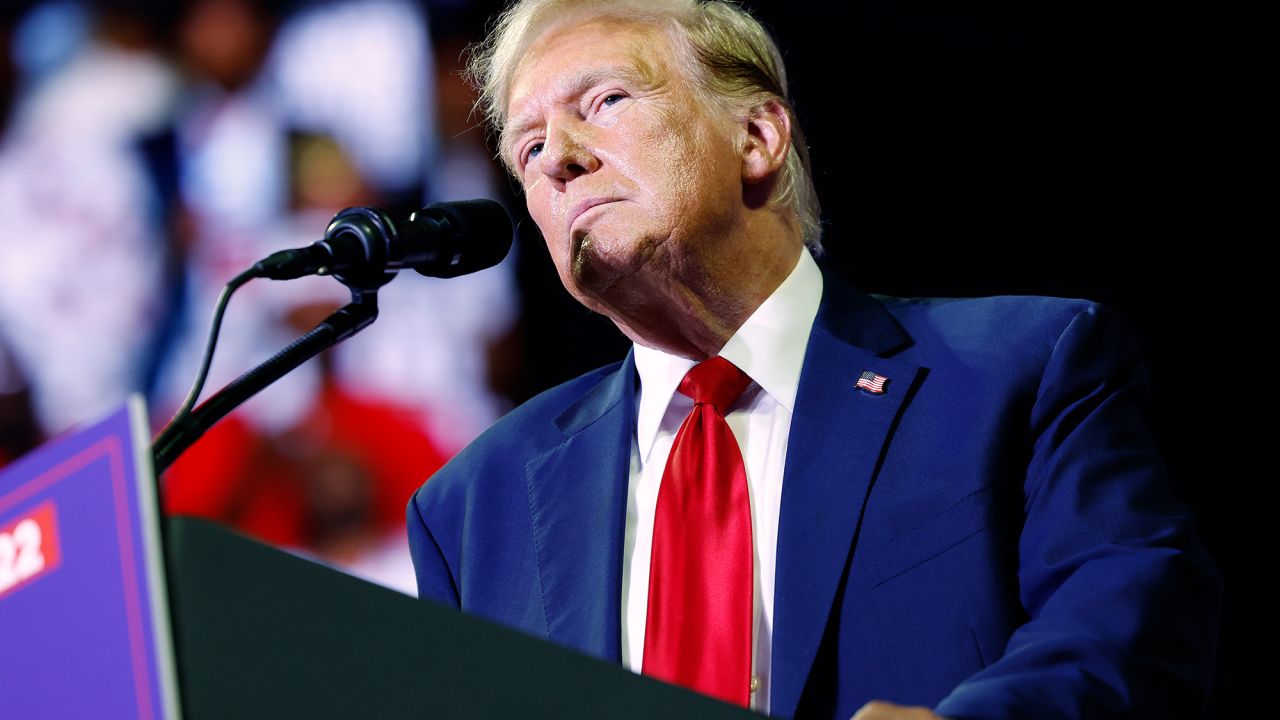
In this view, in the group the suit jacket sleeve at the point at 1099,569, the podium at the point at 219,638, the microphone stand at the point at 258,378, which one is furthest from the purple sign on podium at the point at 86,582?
the suit jacket sleeve at the point at 1099,569

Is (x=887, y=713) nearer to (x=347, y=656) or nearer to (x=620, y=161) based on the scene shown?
(x=347, y=656)

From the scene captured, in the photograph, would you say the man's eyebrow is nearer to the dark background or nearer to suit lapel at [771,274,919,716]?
suit lapel at [771,274,919,716]

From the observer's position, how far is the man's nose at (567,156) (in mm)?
1874

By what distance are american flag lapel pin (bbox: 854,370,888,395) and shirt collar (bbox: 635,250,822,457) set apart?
0.33ft

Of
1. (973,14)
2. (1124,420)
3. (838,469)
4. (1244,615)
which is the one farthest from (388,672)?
(973,14)

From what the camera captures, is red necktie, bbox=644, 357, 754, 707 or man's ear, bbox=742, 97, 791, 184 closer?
red necktie, bbox=644, 357, 754, 707

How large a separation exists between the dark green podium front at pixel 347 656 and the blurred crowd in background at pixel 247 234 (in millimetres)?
2437

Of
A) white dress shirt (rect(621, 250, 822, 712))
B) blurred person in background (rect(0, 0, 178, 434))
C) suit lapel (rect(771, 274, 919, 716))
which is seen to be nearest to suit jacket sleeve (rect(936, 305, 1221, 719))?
suit lapel (rect(771, 274, 919, 716))

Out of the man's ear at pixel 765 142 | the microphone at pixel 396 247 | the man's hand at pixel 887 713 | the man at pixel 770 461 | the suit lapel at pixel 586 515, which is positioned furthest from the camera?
the man's ear at pixel 765 142

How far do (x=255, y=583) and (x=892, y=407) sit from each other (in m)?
0.99

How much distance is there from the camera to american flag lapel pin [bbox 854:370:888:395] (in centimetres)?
168

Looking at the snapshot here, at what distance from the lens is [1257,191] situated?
286 centimetres

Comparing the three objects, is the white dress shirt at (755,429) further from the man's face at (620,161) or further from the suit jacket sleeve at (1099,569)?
the suit jacket sleeve at (1099,569)

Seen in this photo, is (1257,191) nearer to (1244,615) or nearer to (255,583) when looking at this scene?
(1244,615)
